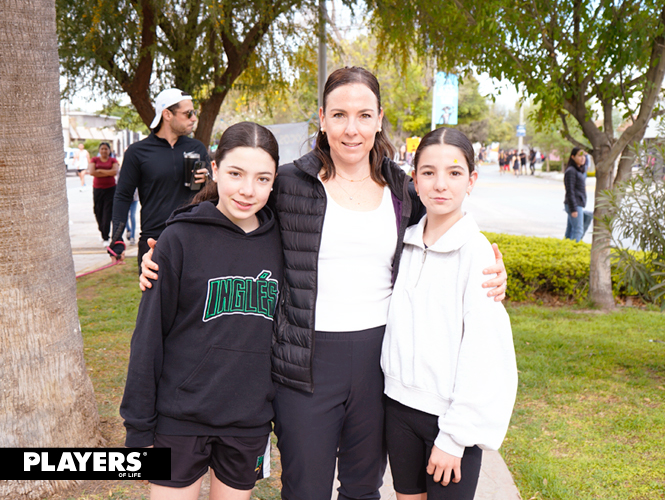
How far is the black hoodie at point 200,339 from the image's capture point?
6.35 ft

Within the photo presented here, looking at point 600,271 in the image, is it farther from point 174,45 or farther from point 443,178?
point 174,45

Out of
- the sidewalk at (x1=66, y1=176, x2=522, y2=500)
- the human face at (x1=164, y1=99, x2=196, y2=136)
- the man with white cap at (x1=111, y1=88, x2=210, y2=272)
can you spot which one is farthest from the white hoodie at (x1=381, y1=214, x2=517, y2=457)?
the human face at (x1=164, y1=99, x2=196, y2=136)

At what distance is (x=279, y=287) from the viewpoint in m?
2.15

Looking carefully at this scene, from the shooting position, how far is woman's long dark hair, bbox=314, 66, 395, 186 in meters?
2.19

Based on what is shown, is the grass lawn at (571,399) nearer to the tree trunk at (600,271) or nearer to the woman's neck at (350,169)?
the tree trunk at (600,271)

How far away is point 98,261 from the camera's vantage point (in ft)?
32.0

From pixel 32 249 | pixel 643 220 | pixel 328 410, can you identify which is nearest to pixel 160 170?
pixel 32 249

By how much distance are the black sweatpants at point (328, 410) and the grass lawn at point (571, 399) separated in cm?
109

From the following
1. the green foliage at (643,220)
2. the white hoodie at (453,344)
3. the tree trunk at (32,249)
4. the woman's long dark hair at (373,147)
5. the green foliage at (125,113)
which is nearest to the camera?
the white hoodie at (453,344)

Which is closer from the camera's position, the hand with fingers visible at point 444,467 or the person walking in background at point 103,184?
the hand with fingers visible at point 444,467

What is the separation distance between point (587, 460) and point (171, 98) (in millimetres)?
3672

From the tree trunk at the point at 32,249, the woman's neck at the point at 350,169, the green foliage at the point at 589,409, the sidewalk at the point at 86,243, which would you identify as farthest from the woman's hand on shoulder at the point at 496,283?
the sidewalk at the point at 86,243

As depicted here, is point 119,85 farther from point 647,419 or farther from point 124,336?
point 647,419

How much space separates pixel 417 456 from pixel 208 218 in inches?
44.2
